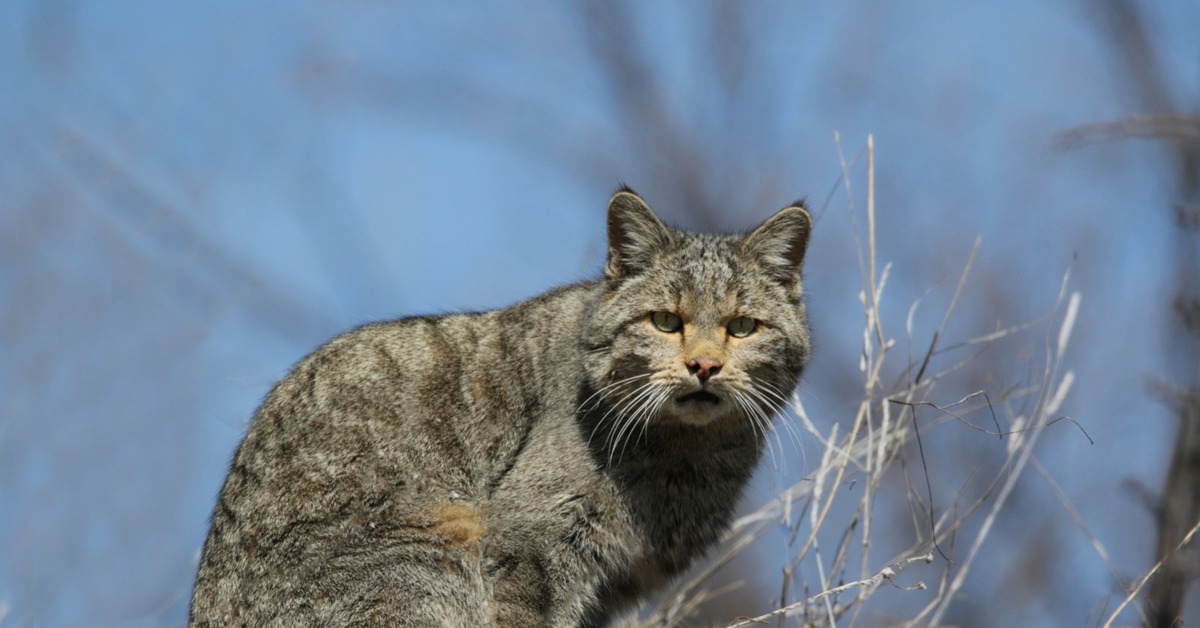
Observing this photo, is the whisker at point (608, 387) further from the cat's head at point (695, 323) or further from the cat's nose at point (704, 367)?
the cat's nose at point (704, 367)

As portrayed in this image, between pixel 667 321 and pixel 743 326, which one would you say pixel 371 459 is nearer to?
pixel 667 321

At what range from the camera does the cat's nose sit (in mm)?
5117

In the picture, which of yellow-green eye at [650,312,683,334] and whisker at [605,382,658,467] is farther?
yellow-green eye at [650,312,683,334]

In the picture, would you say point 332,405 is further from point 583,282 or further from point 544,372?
point 583,282

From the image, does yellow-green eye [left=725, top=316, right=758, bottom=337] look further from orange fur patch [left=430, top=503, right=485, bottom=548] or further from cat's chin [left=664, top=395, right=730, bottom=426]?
orange fur patch [left=430, top=503, right=485, bottom=548]

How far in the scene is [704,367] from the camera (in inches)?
201

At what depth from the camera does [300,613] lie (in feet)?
15.9

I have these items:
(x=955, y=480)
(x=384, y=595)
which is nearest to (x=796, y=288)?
(x=384, y=595)

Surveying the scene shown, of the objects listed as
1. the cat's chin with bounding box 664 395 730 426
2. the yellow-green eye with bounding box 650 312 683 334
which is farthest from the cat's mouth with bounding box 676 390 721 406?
the yellow-green eye with bounding box 650 312 683 334

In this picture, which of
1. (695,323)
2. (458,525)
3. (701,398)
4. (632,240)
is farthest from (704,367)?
(458,525)

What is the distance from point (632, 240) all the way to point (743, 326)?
0.64m

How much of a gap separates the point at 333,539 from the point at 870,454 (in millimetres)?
2221

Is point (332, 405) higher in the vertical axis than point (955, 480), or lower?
higher

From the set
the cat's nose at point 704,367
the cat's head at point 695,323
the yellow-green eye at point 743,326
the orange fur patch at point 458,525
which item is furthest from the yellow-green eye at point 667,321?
the orange fur patch at point 458,525
